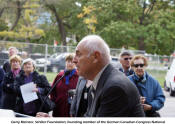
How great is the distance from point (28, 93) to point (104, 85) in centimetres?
320

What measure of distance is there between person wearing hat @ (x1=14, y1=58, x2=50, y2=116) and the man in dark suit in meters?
3.00

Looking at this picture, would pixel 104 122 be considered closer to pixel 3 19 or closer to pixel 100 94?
pixel 100 94

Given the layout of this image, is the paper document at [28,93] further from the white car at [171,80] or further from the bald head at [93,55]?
the white car at [171,80]

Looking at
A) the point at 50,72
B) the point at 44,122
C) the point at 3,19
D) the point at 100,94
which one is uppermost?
the point at 3,19

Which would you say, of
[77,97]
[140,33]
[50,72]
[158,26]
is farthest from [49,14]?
[77,97]

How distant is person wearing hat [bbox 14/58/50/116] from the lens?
5203mm

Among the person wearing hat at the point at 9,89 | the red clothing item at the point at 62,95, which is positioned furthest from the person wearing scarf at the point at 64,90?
the person wearing hat at the point at 9,89

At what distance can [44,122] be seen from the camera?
2.26m

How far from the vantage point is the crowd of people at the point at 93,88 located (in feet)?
6.61

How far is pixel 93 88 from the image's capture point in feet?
7.44

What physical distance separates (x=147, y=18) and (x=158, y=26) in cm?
92

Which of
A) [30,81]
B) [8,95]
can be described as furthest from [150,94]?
[8,95]

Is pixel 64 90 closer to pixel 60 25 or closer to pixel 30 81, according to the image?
pixel 30 81

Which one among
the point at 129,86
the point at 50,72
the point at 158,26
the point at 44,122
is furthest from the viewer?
the point at 158,26
